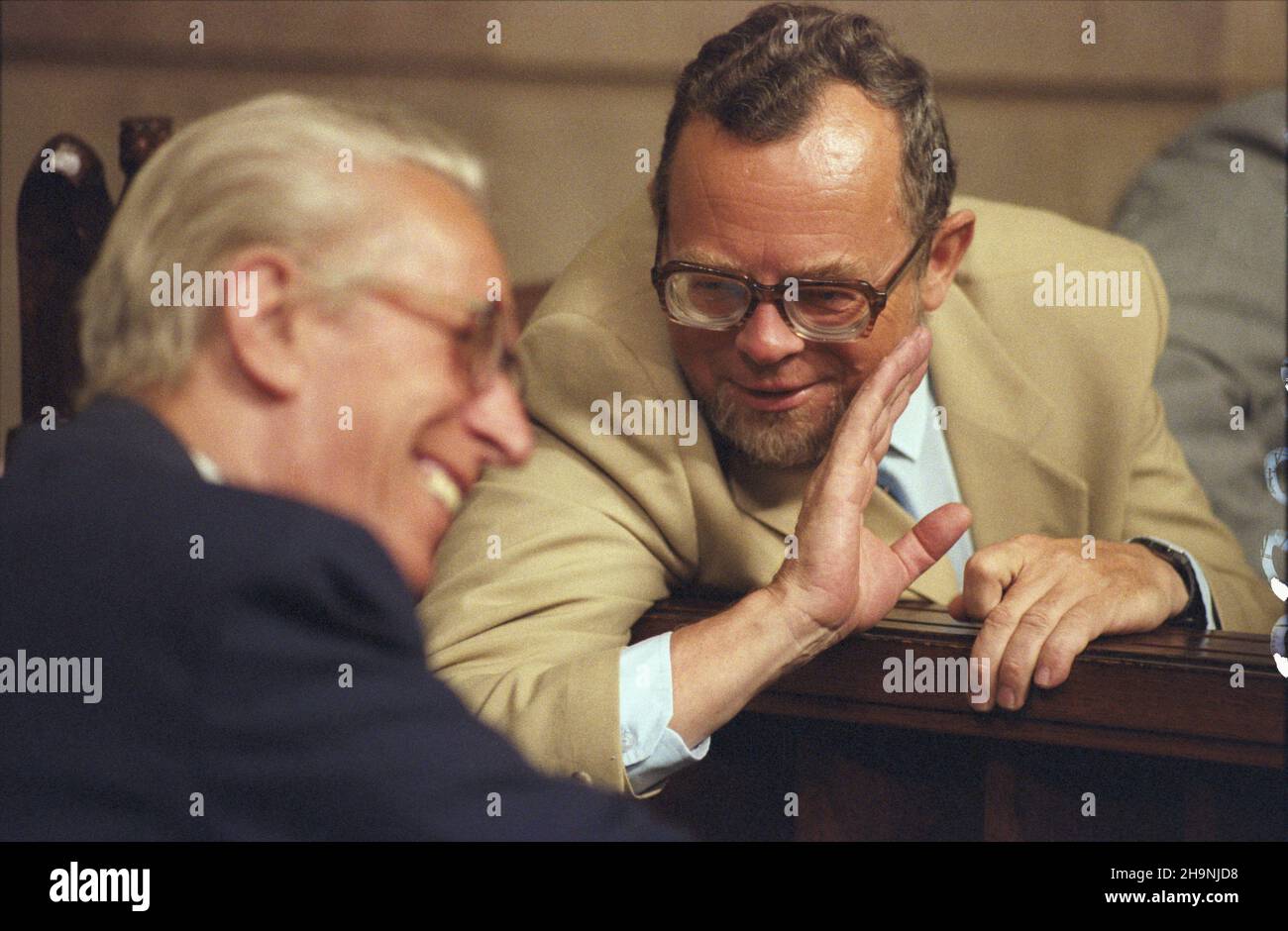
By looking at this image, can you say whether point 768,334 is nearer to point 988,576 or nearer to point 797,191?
point 797,191

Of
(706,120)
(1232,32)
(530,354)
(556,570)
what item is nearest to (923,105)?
(706,120)

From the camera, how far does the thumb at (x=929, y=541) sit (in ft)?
4.85

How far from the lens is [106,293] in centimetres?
101

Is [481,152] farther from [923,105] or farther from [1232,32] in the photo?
[1232,32]

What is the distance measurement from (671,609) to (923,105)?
0.58 m

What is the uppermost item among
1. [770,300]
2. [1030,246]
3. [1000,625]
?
[1030,246]

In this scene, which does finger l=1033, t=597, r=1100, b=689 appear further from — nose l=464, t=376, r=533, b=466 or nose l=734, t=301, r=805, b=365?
nose l=464, t=376, r=533, b=466

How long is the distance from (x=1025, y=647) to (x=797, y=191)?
0.49 m

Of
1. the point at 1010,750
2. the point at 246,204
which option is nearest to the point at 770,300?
the point at 1010,750

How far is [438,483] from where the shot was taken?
1.00 m

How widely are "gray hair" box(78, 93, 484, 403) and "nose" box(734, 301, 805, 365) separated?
21.1 inches

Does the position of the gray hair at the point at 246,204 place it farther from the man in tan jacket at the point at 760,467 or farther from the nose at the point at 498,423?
the man in tan jacket at the point at 760,467
